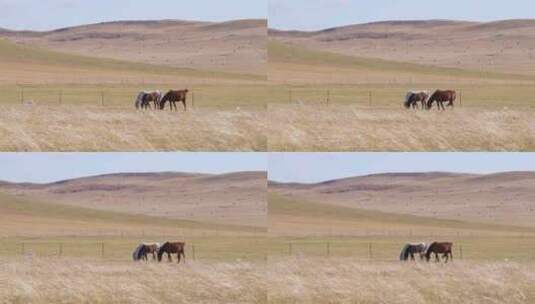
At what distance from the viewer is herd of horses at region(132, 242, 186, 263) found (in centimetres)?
3556

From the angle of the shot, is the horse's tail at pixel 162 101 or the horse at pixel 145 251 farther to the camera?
the horse at pixel 145 251

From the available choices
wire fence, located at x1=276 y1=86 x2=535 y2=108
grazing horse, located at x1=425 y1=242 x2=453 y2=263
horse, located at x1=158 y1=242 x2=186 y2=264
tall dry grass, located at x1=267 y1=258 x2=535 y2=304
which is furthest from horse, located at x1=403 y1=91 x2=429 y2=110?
tall dry grass, located at x1=267 y1=258 x2=535 y2=304

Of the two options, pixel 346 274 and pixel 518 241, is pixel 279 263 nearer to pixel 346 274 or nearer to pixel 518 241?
pixel 346 274

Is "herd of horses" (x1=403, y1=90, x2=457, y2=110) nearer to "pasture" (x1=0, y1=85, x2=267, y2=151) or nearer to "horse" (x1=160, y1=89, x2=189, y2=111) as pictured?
"horse" (x1=160, y1=89, x2=189, y2=111)

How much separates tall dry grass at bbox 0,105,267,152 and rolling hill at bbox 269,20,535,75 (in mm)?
8154

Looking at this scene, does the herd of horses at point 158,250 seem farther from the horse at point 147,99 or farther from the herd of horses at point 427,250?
the herd of horses at point 427,250

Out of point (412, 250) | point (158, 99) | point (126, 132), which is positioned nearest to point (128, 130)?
point (126, 132)

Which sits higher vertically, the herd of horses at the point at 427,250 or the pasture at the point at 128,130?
the pasture at the point at 128,130

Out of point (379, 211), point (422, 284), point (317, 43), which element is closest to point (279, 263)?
point (422, 284)

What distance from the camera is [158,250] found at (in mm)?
36125

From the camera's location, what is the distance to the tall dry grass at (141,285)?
27.1 m

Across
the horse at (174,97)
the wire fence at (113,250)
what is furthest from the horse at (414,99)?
the wire fence at (113,250)

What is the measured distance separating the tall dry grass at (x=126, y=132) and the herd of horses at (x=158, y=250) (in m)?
5.59

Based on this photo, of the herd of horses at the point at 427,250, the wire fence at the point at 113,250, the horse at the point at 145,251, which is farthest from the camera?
the herd of horses at the point at 427,250
